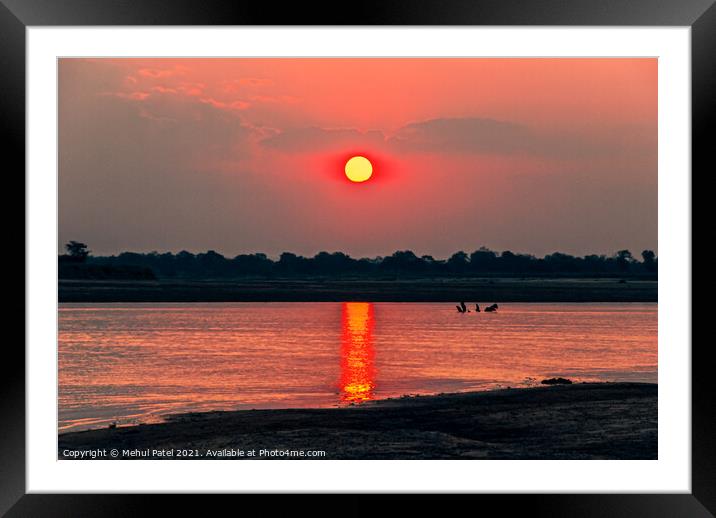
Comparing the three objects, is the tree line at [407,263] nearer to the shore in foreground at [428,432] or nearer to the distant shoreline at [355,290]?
the distant shoreline at [355,290]

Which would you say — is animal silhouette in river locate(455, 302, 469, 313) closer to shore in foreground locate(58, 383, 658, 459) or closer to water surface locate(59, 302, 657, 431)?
water surface locate(59, 302, 657, 431)

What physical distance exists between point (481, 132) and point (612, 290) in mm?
8799

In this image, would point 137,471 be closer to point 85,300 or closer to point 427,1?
point 427,1

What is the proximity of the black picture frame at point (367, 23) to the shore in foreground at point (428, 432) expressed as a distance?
289 centimetres

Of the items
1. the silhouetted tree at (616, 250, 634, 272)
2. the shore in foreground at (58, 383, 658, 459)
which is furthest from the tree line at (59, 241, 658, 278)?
the shore in foreground at (58, 383, 658, 459)

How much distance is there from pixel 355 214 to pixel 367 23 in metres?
23.6

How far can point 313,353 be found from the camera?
19016mm

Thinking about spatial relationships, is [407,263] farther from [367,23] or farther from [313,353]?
[367,23]

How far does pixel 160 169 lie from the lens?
34281 millimetres

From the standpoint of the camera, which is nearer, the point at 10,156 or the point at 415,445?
the point at 10,156

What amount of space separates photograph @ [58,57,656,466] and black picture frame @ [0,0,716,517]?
1441cm

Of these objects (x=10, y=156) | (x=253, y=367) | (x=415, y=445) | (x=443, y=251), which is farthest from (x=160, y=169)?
(x=10, y=156)

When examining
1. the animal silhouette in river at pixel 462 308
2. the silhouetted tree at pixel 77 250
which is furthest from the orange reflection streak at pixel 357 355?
the silhouetted tree at pixel 77 250

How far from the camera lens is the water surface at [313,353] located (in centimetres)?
1341
